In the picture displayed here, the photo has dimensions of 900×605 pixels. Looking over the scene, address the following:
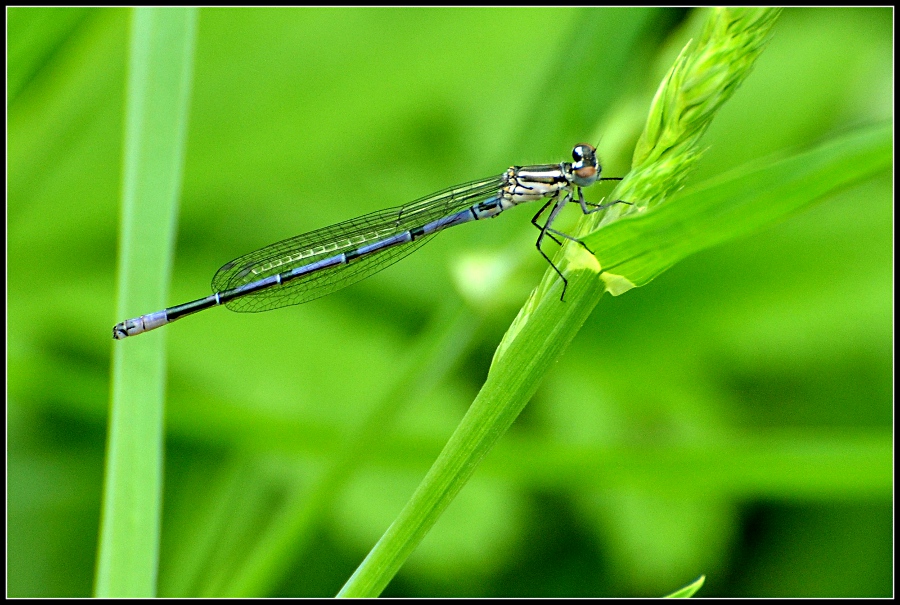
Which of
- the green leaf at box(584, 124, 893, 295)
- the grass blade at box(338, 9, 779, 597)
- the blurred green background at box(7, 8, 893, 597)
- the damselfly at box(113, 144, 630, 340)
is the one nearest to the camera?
the green leaf at box(584, 124, 893, 295)

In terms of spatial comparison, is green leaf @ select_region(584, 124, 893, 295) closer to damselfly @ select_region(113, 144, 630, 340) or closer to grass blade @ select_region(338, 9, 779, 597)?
grass blade @ select_region(338, 9, 779, 597)

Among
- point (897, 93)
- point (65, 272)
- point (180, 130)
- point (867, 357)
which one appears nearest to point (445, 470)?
point (180, 130)

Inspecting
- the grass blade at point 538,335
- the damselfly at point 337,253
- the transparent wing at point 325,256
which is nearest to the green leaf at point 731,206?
the grass blade at point 538,335

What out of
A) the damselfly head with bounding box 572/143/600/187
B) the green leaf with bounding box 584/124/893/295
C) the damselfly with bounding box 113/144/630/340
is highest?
the damselfly with bounding box 113/144/630/340

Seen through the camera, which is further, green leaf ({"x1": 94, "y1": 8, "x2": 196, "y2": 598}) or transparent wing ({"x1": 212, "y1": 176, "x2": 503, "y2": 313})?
transparent wing ({"x1": 212, "y1": 176, "x2": 503, "y2": 313})

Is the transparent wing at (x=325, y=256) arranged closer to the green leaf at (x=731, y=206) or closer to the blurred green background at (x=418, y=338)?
the blurred green background at (x=418, y=338)

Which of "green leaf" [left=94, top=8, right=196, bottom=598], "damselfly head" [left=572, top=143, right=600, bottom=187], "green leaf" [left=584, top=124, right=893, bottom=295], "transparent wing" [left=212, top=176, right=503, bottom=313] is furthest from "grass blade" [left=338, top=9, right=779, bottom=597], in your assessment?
"transparent wing" [left=212, top=176, right=503, bottom=313]

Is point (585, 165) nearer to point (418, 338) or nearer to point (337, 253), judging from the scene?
point (418, 338)

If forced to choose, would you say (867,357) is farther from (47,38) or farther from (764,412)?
(47,38)

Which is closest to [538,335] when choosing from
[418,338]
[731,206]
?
[731,206]
